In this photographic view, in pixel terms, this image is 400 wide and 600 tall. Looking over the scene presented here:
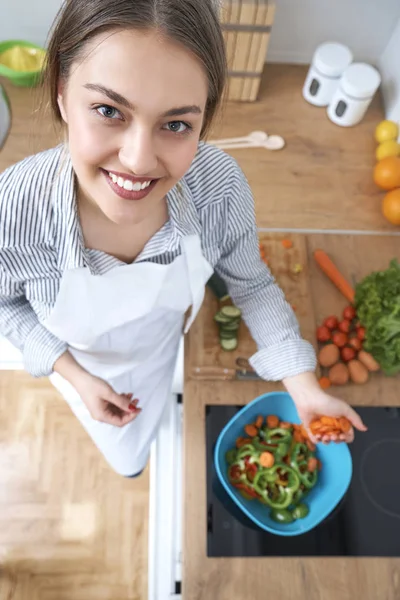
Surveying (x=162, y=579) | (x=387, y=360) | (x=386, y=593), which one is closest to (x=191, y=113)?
(x=387, y=360)

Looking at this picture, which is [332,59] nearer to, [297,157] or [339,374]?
[297,157]

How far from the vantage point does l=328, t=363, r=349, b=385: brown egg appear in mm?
895

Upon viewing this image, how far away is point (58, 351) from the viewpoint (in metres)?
0.80

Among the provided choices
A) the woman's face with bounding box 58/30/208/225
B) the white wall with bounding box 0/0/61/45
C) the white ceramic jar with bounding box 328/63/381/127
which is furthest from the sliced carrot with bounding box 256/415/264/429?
the white wall with bounding box 0/0/61/45

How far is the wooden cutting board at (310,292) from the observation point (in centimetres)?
90

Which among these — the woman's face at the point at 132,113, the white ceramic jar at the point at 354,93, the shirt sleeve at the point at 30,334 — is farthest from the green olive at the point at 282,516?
the white ceramic jar at the point at 354,93

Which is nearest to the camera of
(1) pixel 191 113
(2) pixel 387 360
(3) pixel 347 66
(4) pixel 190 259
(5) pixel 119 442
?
(1) pixel 191 113

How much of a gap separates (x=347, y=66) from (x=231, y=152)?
33 centimetres

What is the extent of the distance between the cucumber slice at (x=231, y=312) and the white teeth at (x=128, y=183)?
1.37 ft

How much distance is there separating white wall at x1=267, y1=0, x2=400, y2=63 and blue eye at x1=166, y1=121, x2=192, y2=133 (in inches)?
35.8

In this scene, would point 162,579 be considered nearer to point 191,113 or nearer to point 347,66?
point 191,113

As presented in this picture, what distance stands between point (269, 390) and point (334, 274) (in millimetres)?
277

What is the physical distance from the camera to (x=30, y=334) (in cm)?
80

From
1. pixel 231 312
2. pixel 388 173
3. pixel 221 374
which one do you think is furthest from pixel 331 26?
pixel 221 374
